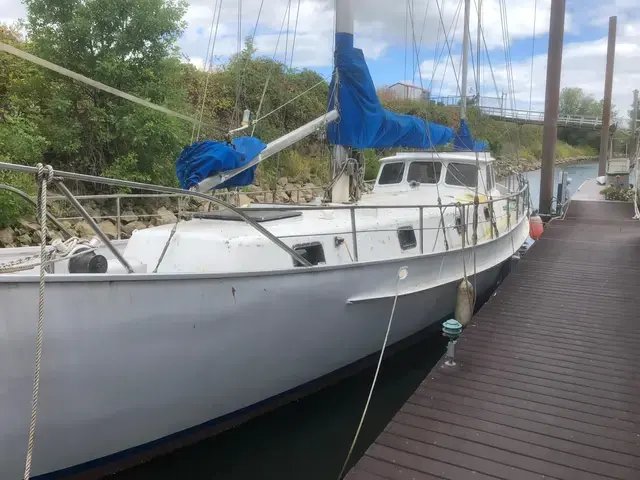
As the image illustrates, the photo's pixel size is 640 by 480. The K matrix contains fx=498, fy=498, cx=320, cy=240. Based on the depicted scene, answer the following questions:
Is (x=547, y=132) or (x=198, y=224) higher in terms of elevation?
(x=547, y=132)

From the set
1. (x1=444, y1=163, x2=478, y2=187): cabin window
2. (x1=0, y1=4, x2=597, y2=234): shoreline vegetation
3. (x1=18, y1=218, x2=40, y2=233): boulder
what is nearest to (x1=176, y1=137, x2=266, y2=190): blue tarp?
(x1=444, y1=163, x2=478, y2=187): cabin window

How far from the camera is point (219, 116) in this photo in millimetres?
18859

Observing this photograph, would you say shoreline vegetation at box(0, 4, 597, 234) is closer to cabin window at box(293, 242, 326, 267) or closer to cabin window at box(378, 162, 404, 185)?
cabin window at box(378, 162, 404, 185)

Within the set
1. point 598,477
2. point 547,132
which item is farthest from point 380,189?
point 547,132

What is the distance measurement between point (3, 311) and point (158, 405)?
156 centimetres

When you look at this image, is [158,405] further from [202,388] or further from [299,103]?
[299,103]

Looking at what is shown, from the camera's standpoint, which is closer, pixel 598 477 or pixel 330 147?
pixel 598 477

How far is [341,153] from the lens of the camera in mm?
7211

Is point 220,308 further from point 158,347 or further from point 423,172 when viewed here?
point 423,172

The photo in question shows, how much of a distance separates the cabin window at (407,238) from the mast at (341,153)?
100 centimetres

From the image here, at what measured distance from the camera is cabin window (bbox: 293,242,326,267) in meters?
5.61

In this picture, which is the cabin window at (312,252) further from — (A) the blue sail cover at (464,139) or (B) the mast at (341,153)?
(A) the blue sail cover at (464,139)

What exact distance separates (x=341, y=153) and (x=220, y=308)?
3439mm

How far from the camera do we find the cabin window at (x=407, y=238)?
6879 millimetres
